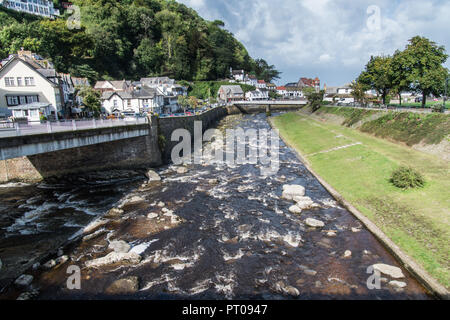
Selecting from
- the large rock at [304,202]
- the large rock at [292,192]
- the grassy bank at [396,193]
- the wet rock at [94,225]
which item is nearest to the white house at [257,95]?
the grassy bank at [396,193]

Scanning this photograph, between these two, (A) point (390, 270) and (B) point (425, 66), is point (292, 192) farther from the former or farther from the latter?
(B) point (425, 66)

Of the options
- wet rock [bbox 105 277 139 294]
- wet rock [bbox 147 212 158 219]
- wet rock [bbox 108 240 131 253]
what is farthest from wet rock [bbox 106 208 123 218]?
wet rock [bbox 105 277 139 294]

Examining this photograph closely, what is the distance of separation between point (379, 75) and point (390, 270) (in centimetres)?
7436

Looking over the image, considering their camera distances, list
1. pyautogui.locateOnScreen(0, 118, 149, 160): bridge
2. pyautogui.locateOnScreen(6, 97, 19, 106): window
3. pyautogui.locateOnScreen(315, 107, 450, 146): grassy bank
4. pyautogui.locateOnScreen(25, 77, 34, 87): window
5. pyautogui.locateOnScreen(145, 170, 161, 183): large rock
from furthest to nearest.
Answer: pyautogui.locateOnScreen(25, 77, 34, 87): window, pyautogui.locateOnScreen(6, 97, 19, 106): window, pyautogui.locateOnScreen(315, 107, 450, 146): grassy bank, pyautogui.locateOnScreen(145, 170, 161, 183): large rock, pyautogui.locateOnScreen(0, 118, 149, 160): bridge

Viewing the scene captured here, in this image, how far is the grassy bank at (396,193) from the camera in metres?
17.0

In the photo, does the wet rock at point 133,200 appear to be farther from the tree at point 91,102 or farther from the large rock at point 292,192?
the tree at point 91,102

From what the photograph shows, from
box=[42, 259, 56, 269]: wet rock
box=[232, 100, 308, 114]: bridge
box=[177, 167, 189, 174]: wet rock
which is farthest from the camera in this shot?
box=[232, 100, 308, 114]: bridge

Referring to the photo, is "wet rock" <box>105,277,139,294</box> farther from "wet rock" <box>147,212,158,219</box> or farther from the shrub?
the shrub

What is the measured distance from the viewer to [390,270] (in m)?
15.9

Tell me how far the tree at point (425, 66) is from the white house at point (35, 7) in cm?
14346

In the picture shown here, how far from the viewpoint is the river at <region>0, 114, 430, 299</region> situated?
15000 mm

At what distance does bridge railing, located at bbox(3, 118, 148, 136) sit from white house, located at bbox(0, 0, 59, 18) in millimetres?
121242

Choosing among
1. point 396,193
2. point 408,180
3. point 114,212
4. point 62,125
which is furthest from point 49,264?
point 408,180

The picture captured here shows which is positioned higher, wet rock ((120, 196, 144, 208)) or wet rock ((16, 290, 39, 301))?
wet rock ((120, 196, 144, 208))
